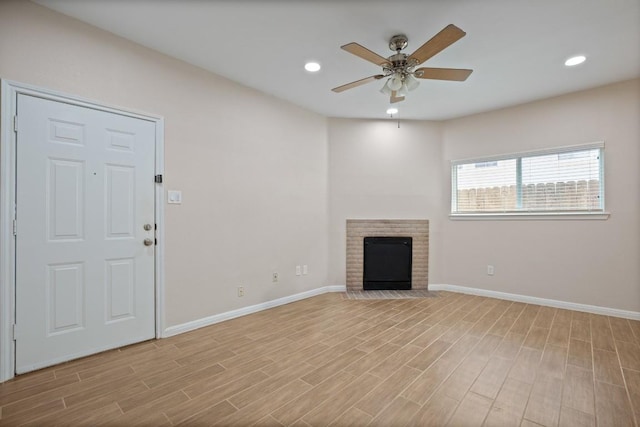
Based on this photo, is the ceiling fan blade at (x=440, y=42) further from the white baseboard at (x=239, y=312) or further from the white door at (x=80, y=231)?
the white baseboard at (x=239, y=312)

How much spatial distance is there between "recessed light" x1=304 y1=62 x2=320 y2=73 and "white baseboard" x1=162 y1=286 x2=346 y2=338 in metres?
2.84

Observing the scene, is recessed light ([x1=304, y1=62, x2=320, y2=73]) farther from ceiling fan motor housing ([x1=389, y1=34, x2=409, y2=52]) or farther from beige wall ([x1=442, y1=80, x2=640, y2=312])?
beige wall ([x1=442, y1=80, x2=640, y2=312])

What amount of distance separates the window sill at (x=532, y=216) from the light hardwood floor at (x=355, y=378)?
48.7 inches

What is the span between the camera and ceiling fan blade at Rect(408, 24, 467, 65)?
193 cm

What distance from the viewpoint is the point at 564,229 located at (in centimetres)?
375

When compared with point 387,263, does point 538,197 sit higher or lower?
higher

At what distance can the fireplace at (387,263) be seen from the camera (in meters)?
4.66

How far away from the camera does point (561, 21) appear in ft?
7.66

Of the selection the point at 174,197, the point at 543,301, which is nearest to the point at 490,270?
the point at 543,301

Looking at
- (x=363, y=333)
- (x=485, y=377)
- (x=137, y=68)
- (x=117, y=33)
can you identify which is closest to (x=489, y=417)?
(x=485, y=377)

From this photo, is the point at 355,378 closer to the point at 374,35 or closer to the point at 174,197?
the point at 174,197

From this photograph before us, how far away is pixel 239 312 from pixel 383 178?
9.71ft

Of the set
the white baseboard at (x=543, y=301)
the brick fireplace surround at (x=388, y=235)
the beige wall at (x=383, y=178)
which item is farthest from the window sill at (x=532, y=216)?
the white baseboard at (x=543, y=301)

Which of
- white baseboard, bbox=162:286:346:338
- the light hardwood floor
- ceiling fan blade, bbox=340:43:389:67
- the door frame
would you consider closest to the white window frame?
the light hardwood floor
